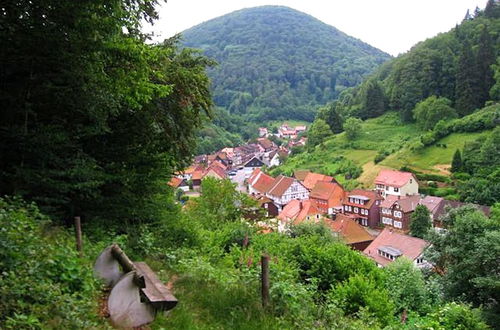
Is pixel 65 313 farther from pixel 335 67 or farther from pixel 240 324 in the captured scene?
pixel 335 67

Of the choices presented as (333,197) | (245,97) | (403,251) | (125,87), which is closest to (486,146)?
(333,197)

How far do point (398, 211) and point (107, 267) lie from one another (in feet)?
136

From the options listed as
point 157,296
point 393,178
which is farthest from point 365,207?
point 157,296

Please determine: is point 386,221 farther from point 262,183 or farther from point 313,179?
point 262,183

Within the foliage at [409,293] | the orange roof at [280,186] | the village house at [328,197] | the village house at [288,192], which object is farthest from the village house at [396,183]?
the foliage at [409,293]

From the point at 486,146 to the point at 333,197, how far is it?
18.4 m

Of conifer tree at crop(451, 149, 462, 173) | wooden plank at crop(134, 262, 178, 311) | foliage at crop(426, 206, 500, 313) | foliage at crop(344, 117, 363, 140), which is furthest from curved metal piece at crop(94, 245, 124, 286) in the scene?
foliage at crop(344, 117, 363, 140)

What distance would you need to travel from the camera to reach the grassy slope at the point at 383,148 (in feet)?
184

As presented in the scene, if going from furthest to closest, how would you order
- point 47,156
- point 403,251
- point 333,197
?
point 333,197
point 403,251
point 47,156

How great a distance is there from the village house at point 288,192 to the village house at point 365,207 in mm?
9453

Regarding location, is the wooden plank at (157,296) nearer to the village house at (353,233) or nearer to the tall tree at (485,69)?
the village house at (353,233)

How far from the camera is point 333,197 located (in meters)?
50.8

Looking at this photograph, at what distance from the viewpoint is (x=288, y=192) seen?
185 feet

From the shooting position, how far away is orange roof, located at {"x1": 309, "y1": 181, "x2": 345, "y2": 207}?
A: 166ft
